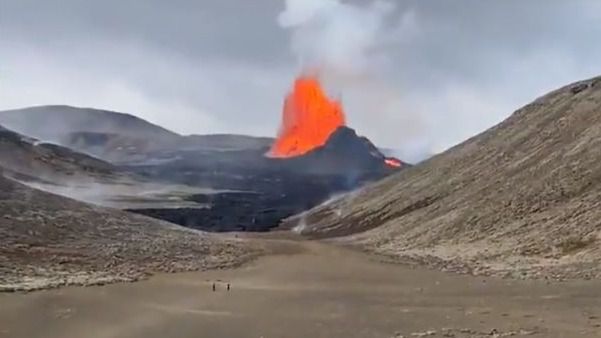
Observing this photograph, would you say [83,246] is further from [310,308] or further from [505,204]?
[505,204]

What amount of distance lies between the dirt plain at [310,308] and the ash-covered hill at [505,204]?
22.2 ft

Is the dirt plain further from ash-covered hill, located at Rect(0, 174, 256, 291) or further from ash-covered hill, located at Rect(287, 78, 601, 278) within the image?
ash-covered hill, located at Rect(287, 78, 601, 278)

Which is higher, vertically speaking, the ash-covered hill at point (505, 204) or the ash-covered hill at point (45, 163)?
the ash-covered hill at point (45, 163)

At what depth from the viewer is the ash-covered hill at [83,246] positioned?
1257 inches

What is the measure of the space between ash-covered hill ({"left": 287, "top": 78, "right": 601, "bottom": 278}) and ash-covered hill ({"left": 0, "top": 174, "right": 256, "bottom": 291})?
13.6 metres

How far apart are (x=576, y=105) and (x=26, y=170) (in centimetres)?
11336

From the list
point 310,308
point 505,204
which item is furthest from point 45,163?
point 310,308

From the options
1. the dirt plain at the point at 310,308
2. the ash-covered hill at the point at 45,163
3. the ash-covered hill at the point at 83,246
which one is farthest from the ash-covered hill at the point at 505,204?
the ash-covered hill at the point at 45,163

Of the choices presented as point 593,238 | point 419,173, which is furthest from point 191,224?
point 593,238

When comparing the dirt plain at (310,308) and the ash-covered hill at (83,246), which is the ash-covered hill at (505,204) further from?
the ash-covered hill at (83,246)

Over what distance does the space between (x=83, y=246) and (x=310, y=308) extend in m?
23.0

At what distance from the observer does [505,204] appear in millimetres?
57938

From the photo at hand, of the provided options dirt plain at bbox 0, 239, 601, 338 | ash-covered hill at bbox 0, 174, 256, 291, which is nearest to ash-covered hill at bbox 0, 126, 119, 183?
ash-covered hill at bbox 0, 174, 256, 291

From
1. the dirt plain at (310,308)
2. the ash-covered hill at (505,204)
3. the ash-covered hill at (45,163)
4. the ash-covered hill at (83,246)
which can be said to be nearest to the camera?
the dirt plain at (310,308)
